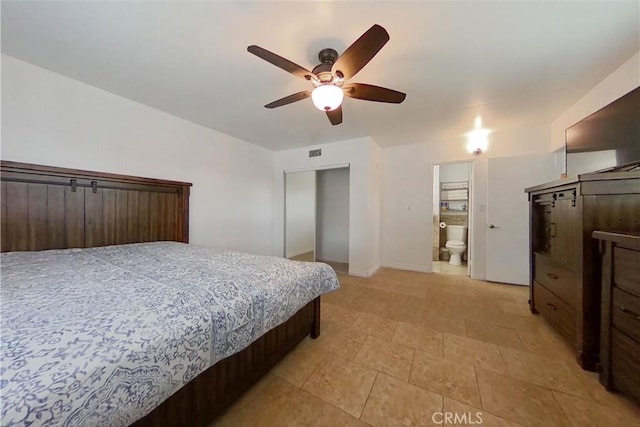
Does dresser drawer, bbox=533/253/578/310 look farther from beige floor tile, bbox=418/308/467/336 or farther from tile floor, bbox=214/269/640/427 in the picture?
beige floor tile, bbox=418/308/467/336

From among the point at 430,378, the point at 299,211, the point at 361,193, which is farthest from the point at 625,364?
the point at 299,211

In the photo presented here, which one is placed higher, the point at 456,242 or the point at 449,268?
the point at 456,242

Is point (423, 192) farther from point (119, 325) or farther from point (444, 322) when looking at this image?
point (119, 325)

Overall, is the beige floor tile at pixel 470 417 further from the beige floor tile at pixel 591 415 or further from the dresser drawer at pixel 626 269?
the dresser drawer at pixel 626 269

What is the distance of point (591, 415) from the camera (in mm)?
1187

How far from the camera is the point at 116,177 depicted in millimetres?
2377

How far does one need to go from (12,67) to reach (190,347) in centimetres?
289

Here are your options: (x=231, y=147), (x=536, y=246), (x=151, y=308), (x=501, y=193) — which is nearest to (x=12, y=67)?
(x=231, y=147)

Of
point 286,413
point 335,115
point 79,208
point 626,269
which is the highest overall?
point 335,115

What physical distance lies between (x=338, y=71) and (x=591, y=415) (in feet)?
8.17

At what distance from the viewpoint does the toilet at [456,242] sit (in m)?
4.39

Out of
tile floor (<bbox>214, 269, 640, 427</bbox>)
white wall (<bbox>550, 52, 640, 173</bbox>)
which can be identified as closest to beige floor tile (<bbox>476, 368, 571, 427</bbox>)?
tile floor (<bbox>214, 269, 640, 427</bbox>)

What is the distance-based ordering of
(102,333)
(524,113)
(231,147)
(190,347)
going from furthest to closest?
→ (231,147)
(524,113)
(190,347)
(102,333)

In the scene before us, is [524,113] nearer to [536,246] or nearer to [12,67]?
[536,246]
